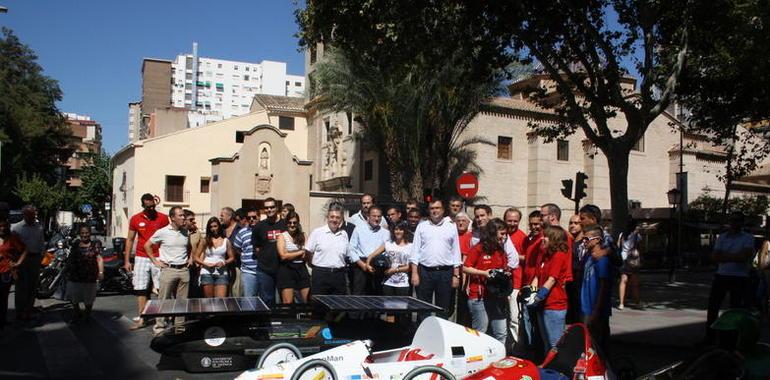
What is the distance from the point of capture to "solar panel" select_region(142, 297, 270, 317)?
6.39 m

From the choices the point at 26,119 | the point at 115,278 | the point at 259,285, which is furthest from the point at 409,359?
the point at 26,119

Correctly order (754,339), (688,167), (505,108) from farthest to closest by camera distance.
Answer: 1. (688,167)
2. (505,108)
3. (754,339)

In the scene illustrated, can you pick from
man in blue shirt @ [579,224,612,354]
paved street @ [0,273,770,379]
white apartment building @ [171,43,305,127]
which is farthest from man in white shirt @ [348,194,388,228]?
white apartment building @ [171,43,305,127]

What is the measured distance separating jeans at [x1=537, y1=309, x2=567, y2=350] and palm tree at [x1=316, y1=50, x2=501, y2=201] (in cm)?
1824

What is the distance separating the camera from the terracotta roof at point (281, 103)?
4300cm

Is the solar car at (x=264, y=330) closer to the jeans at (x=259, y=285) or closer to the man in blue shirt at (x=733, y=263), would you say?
the jeans at (x=259, y=285)

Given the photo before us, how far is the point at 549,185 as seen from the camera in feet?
111

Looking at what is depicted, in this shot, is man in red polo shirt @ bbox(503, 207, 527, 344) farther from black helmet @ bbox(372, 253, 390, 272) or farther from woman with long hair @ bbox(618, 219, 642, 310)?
woman with long hair @ bbox(618, 219, 642, 310)

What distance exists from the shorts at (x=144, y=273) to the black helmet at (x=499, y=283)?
545cm

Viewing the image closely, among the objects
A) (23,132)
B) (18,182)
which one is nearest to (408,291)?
(23,132)

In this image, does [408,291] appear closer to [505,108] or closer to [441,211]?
[441,211]

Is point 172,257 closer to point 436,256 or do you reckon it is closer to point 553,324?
point 436,256

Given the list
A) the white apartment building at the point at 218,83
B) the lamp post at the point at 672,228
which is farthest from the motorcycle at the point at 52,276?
the white apartment building at the point at 218,83

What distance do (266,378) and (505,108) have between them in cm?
2899
